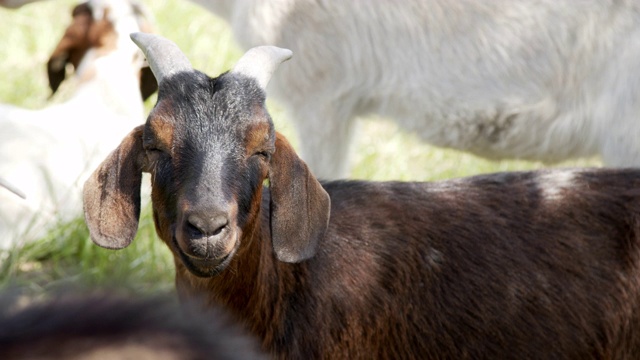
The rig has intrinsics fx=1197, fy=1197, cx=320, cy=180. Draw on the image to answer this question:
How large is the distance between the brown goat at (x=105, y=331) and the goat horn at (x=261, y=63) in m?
1.56

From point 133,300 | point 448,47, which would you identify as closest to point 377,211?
point 448,47

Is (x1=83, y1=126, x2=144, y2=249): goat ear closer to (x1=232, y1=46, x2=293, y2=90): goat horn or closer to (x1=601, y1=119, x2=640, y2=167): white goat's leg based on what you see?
(x1=232, y1=46, x2=293, y2=90): goat horn

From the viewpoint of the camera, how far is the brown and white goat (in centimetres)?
356

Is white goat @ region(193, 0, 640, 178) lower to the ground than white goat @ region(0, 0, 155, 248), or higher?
higher

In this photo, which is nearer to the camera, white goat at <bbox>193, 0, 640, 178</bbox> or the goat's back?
the goat's back

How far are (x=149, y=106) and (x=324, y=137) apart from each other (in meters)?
1.88

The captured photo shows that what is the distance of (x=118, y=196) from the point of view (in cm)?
365

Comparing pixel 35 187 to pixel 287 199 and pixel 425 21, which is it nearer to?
pixel 425 21

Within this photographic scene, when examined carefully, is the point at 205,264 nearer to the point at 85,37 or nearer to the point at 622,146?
the point at 622,146

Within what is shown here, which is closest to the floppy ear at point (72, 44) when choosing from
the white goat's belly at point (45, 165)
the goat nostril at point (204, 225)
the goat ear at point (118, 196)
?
the white goat's belly at point (45, 165)

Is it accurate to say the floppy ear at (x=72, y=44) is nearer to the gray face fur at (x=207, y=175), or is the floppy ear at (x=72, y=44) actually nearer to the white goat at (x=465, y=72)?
the white goat at (x=465, y=72)

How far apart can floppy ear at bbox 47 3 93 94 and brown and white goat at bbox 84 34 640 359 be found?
259 centimetres

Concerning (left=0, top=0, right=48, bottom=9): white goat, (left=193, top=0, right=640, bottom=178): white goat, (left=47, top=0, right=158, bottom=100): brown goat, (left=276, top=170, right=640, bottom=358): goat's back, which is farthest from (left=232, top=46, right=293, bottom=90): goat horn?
(left=47, top=0, right=158, bottom=100): brown goat

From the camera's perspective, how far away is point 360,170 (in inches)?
259
